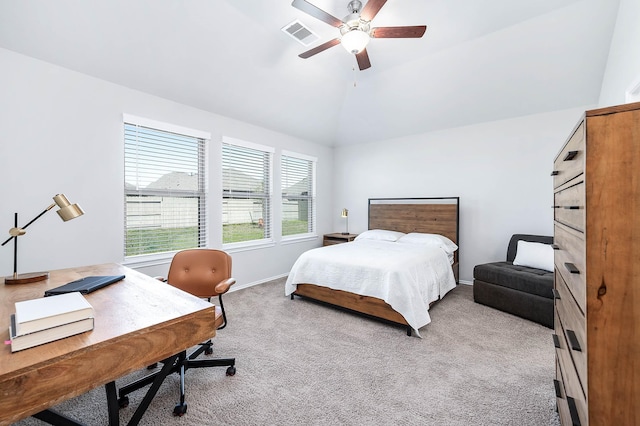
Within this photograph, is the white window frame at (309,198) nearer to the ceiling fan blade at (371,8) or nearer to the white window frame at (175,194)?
the white window frame at (175,194)

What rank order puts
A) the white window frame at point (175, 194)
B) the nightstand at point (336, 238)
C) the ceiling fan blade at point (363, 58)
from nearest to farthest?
the ceiling fan blade at point (363, 58) < the white window frame at point (175, 194) < the nightstand at point (336, 238)

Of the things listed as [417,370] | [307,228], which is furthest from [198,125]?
[417,370]

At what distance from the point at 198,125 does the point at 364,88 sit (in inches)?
98.5

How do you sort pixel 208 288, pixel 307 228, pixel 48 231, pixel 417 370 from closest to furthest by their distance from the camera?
1. pixel 417 370
2. pixel 208 288
3. pixel 48 231
4. pixel 307 228

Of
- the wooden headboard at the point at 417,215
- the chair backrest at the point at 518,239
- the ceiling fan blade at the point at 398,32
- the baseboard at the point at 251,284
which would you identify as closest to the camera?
the ceiling fan blade at the point at 398,32

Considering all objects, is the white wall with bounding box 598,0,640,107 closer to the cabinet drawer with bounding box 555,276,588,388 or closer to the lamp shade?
the cabinet drawer with bounding box 555,276,588,388

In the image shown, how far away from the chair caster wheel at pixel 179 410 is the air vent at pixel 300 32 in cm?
333

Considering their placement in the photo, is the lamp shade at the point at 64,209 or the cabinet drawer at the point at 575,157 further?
the lamp shade at the point at 64,209

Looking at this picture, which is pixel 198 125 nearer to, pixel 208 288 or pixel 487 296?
pixel 208 288

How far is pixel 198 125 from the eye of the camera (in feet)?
11.9

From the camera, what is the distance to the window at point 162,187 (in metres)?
3.10

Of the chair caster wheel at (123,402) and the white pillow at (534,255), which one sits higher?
the white pillow at (534,255)

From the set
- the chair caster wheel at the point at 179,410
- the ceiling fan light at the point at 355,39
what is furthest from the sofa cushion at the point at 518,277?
the chair caster wheel at the point at 179,410

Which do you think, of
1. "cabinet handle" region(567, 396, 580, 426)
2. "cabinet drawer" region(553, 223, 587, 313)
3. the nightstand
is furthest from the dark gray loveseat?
the nightstand
